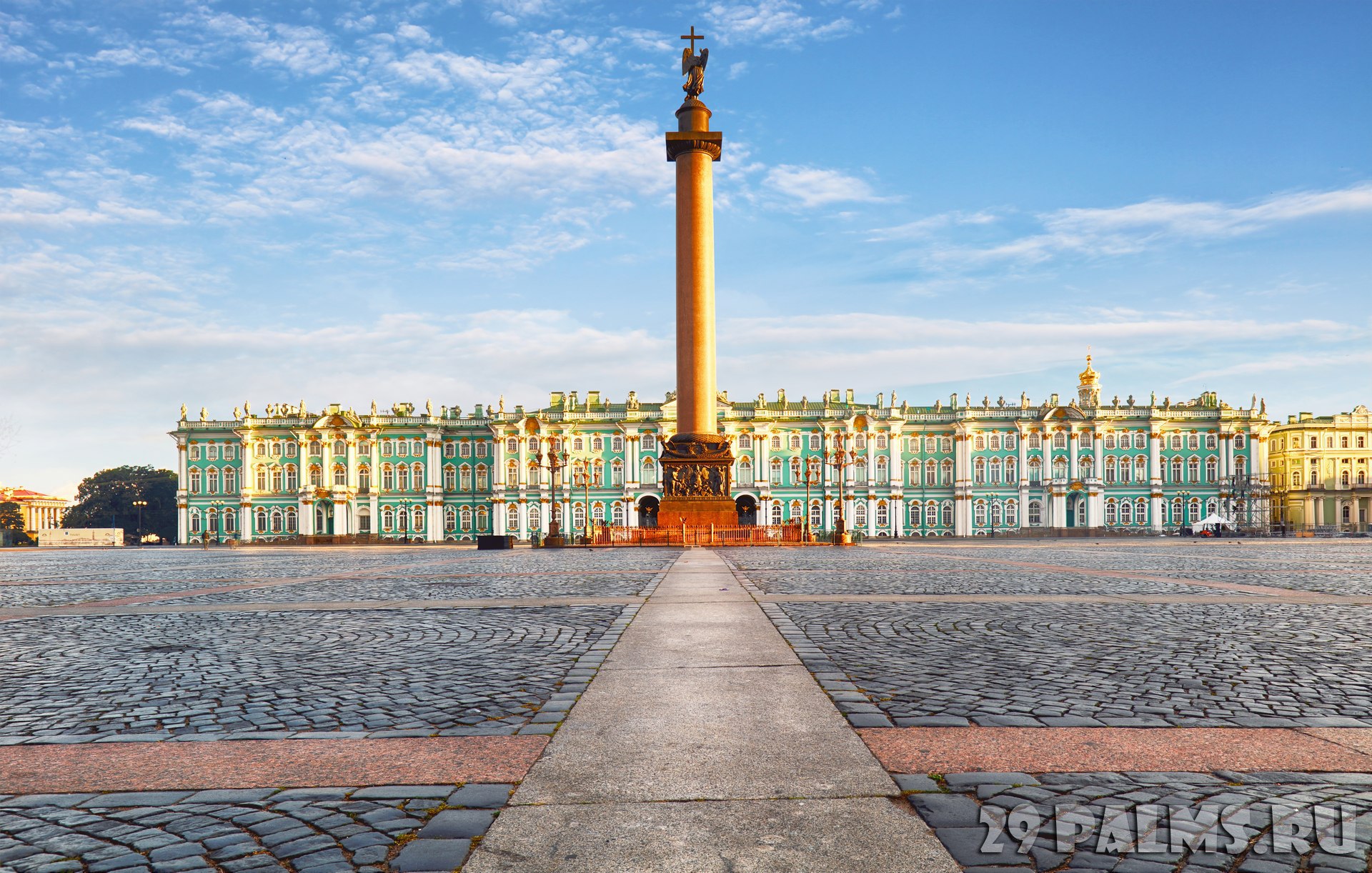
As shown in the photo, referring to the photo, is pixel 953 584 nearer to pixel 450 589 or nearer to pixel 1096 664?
pixel 450 589

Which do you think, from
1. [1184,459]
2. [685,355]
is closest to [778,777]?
[685,355]

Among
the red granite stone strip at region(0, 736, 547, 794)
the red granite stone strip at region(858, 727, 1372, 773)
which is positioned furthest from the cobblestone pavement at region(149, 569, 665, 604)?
the red granite stone strip at region(858, 727, 1372, 773)

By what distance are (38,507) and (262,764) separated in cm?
17583

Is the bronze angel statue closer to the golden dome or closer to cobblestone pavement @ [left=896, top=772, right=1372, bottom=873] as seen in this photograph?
cobblestone pavement @ [left=896, top=772, right=1372, bottom=873]

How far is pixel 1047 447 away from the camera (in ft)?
298

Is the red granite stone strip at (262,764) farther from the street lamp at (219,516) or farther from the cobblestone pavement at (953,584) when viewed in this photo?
the street lamp at (219,516)

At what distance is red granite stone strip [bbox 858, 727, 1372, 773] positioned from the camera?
4566mm

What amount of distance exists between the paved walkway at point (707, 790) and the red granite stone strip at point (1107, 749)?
0.95 ft

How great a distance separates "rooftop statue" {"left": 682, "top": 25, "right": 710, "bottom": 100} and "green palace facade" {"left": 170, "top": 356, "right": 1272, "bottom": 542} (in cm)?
5207

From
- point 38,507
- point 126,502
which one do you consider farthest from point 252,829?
point 38,507

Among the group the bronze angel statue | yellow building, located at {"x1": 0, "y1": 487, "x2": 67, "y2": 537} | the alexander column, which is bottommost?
yellow building, located at {"x1": 0, "y1": 487, "x2": 67, "y2": 537}

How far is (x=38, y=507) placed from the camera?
5886 inches

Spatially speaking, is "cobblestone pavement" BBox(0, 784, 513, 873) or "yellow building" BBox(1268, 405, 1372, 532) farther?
"yellow building" BBox(1268, 405, 1372, 532)

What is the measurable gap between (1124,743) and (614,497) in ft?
285
